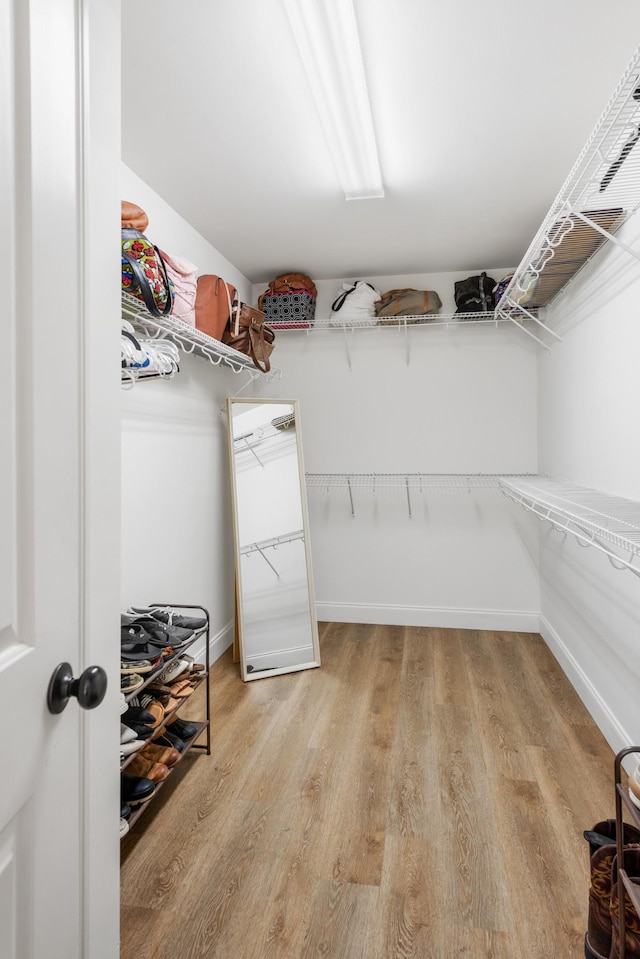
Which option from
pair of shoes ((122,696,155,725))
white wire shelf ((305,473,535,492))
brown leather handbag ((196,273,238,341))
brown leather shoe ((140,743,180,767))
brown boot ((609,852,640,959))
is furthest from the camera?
white wire shelf ((305,473,535,492))

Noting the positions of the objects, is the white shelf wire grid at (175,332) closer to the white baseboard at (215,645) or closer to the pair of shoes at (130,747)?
the pair of shoes at (130,747)

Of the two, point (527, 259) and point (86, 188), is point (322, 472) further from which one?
point (86, 188)

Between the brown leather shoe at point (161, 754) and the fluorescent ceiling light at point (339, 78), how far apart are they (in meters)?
2.28

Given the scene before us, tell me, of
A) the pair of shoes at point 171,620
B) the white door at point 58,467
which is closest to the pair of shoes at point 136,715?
the pair of shoes at point 171,620

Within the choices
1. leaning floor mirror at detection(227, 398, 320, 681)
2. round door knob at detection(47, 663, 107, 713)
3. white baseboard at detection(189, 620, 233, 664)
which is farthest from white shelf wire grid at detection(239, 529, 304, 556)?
round door knob at detection(47, 663, 107, 713)

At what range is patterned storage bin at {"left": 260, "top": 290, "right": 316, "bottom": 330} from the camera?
362cm

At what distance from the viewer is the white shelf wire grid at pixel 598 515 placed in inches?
60.2

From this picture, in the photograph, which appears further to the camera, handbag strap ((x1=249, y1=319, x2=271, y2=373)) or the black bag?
the black bag

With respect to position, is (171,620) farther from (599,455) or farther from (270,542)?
Answer: (599,455)

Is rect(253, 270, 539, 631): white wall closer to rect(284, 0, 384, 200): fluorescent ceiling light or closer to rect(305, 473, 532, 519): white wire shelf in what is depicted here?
rect(305, 473, 532, 519): white wire shelf

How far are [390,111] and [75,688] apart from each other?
208cm

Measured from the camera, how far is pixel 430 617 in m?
3.83

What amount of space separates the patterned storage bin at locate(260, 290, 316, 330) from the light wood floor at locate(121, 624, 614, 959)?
7.58 ft

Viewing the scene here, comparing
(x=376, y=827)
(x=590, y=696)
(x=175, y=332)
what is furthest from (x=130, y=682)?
(x=590, y=696)
